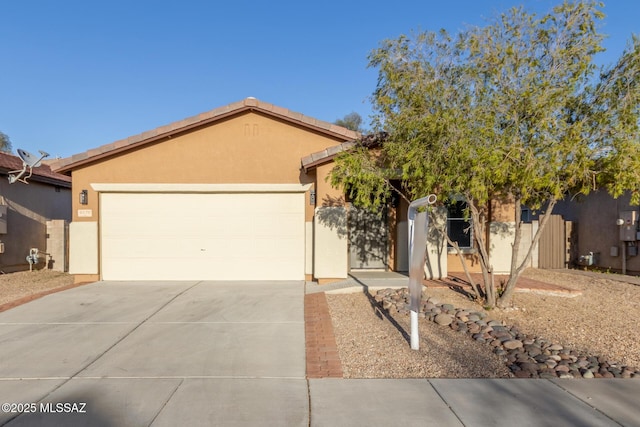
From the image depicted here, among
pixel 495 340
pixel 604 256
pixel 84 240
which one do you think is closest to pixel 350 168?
pixel 495 340

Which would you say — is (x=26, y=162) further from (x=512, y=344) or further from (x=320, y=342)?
(x=512, y=344)

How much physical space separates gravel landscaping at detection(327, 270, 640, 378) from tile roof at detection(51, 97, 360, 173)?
4.34m

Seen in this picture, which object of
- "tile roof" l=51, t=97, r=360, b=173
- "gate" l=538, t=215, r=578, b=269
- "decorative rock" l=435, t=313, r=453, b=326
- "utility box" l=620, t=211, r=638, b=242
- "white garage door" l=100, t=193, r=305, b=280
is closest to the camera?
"decorative rock" l=435, t=313, r=453, b=326

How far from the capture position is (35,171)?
13008mm

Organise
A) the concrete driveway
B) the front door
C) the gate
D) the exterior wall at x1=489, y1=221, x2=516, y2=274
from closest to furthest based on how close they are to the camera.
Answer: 1. the concrete driveway
2. the exterior wall at x1=489, y1=221, x2=516, y2=274
3. the front door
4. the gate

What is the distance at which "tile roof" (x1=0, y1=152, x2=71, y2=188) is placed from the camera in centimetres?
1186

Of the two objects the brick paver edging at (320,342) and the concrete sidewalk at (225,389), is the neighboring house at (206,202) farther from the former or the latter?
the concrete sidewalk at (225,389)

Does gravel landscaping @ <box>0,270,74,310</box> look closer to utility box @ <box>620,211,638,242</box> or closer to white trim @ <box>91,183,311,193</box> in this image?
white trim @ <box>91,183,311,193</box>

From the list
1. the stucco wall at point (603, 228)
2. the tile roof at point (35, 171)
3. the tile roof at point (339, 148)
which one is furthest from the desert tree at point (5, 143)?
the stucco wall at point (603, 228)

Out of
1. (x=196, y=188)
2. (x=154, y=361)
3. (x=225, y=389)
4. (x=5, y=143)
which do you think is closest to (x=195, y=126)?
(x=196, y=188)

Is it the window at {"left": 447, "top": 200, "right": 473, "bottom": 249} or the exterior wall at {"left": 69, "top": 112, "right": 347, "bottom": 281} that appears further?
the window at {"left": 447, "top": 200, "right": 473, "bottom": 249}

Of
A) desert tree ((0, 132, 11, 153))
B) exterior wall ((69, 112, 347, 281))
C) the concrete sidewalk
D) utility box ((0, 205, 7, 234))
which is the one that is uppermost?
desert tree ((0, 132, 11, 153))

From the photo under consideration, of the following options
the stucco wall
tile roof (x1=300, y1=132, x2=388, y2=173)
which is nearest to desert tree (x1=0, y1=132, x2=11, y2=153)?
tile roof (x1=300, y1=132, x2=388, y2=173)

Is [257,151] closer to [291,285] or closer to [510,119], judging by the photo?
[291,285]
